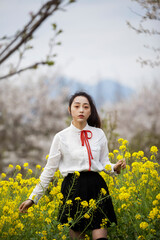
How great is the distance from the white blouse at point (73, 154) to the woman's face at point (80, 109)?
0.08m

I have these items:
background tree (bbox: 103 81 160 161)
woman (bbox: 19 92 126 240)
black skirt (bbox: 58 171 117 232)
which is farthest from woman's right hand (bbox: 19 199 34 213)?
background tree (bbox: 103 81 160 161)

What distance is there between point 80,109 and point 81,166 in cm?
46

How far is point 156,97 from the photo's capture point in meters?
17.1

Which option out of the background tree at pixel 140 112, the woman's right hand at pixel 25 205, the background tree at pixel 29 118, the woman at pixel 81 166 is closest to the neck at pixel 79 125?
the woman at pixel 81 166

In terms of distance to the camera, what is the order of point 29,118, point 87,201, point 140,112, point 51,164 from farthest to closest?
point 140,112 < point 29,118 < point 51,164 < point 87,201

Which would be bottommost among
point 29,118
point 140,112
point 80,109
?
point 140,112

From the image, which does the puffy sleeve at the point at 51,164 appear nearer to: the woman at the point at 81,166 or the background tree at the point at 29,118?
the woman at the point at 81,166

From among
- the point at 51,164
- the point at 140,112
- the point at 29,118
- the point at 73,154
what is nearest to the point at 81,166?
the point at 73,154

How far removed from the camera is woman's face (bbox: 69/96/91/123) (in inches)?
94.6

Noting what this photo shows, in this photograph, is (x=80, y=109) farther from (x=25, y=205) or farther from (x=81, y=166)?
(x=25, y=205)

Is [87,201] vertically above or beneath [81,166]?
beneath

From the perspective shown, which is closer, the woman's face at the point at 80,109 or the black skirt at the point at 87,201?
the black skirt at the point at 87,201

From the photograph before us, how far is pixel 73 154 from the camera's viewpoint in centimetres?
229

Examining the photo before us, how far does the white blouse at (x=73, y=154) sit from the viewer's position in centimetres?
228
